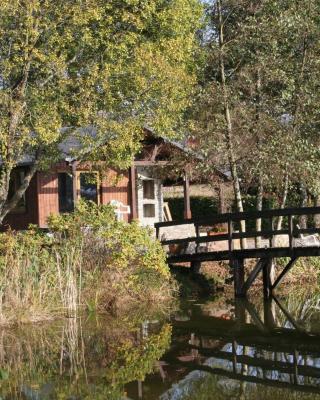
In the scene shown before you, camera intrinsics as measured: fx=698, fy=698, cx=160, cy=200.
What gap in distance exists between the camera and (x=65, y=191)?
23938mm

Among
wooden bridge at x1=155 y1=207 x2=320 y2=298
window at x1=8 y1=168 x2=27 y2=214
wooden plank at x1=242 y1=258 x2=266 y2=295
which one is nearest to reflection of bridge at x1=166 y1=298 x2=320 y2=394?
wooden bridge at x1=155 y1=207 x2=320 y2=298

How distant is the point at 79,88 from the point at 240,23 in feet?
21.3

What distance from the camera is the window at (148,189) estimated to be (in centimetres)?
2608

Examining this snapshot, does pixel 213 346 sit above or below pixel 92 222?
below

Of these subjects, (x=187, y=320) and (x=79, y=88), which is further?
(x=79, y=88)

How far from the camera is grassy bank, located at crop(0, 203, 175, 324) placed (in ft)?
43.4

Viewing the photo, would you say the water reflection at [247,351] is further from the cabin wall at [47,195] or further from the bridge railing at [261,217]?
the cabin wall at [47,195]

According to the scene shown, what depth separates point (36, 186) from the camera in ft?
76.4

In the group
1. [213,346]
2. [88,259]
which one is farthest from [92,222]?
[213,346]

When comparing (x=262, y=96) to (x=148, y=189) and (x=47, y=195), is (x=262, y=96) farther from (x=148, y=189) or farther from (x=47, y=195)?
(x=47, y=195)

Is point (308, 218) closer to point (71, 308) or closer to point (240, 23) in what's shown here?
point (240, 23)

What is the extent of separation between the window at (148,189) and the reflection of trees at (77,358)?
41.3 ft

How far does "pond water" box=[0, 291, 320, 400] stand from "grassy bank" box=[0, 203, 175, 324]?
0.62m

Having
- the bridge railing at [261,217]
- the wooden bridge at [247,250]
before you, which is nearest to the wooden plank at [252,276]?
the wooden bridge at [247,250]
